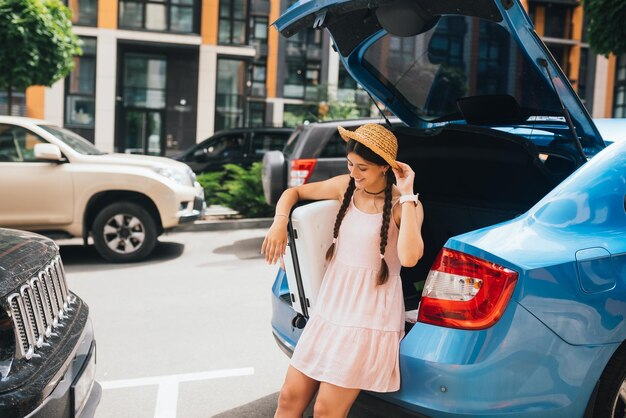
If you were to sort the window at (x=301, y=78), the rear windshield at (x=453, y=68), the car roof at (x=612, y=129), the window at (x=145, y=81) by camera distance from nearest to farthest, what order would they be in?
1. the car roof at (x=612, y=129)
2. the rear windshield at (x=453, y=68)
3. the window at (x=145, y=81)
4. the window at (x=301, y=78)

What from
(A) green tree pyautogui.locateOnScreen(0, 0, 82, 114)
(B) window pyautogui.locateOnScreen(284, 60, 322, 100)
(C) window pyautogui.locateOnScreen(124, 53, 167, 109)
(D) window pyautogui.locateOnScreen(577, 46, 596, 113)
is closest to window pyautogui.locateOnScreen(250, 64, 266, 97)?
(B) window pyautogui.locateOnScreen(284, 60, 322, 100)

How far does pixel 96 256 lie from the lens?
331 inches

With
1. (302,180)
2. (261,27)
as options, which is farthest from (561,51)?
(302,180)

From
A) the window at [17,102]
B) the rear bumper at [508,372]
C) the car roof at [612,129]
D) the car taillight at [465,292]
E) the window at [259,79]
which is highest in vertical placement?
the window at [259,79]

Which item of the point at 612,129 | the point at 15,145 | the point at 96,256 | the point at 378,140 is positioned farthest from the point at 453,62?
the point at 96,256

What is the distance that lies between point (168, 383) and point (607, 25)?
13.0m

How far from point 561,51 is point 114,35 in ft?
102

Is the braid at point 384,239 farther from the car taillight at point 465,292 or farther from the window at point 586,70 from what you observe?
the window at point 586,70

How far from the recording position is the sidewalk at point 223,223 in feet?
34.4

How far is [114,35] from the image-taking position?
26625 mm

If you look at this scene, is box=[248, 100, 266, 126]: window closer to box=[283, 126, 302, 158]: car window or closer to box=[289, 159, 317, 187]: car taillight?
box=[283, 126, 302, 158]: car window

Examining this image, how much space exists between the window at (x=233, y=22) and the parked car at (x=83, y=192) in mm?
21435

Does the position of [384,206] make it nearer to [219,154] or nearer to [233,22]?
[219,154]

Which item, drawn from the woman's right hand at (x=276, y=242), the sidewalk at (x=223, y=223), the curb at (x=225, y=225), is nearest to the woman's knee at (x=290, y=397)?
the woman's right hand at (x=276, y=242)
